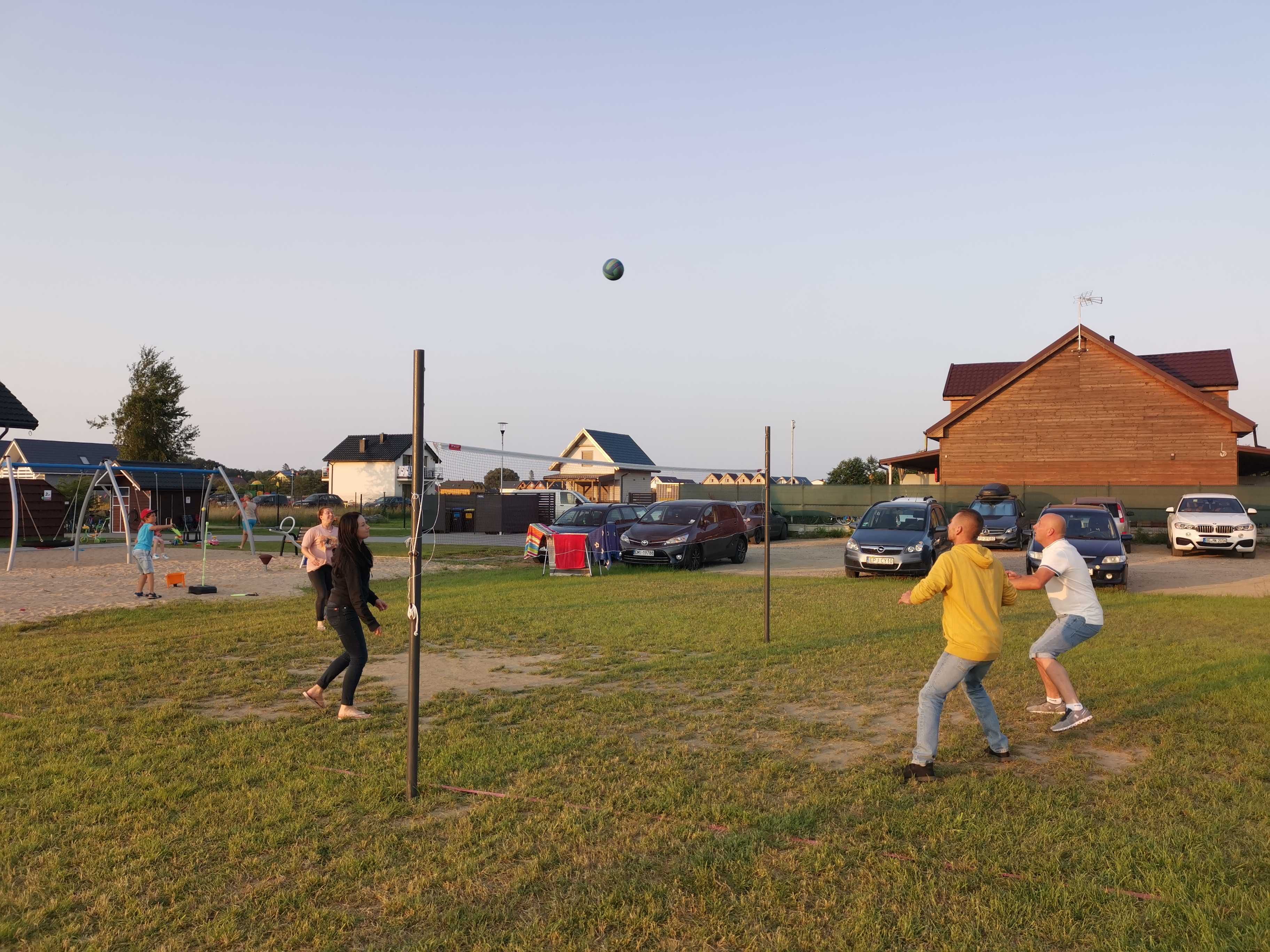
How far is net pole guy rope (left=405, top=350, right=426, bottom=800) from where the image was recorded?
197 inches

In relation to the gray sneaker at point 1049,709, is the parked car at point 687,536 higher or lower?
higher

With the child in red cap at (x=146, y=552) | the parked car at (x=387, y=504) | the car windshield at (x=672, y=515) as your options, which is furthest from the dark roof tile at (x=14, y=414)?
the parked car at (x=387, y=504)

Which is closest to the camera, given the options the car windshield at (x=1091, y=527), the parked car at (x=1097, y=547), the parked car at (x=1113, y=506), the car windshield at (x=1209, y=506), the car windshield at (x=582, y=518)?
the parked car at (x=1097, y=547)

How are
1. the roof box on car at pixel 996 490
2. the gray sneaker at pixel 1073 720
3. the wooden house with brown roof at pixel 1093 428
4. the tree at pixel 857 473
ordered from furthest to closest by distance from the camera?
the tree at pixel 857 473
the wooden house with brown roof at pixel 1093 428
the roof box on car at pixel 996 490
the gray sneaker at pixel 1073 720

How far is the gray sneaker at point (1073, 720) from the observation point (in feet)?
21.5

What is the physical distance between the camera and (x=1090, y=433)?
35188 millimetres

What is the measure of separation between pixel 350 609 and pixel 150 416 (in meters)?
38.6

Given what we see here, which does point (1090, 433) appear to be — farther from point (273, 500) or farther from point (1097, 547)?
point (273, 500)

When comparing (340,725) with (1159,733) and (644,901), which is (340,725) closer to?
(644,901)

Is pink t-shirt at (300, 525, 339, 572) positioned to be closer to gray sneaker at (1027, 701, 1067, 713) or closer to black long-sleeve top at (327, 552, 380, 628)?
black long-sleeve top at (327, 552, 380, 628)

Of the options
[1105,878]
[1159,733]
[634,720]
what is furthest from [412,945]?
[1159,733]

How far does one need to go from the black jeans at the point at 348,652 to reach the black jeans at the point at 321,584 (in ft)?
13.5

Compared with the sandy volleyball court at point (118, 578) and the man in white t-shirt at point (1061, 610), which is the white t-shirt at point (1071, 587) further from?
the sandy volleyball court at point (118, 578)

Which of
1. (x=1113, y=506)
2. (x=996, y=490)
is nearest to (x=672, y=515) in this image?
(x=1113, y=506)
